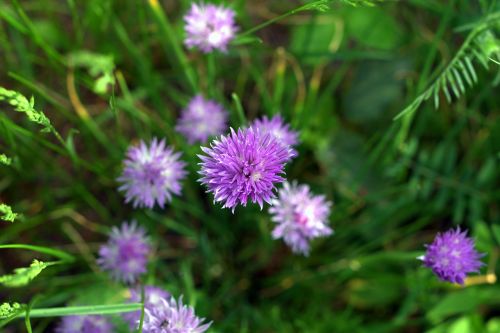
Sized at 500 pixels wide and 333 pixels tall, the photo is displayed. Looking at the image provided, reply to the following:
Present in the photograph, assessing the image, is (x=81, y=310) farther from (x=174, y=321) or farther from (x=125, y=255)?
(x=125, y=255)

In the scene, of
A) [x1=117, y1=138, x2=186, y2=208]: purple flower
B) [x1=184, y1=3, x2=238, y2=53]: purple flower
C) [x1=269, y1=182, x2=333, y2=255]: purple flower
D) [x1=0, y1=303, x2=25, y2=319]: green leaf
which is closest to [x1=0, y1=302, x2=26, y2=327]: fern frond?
[x1=0, y1=303, x2=25, y2=319]: green leaf

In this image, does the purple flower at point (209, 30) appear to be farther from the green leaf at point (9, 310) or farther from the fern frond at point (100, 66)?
the green leaf at point (9, 310)

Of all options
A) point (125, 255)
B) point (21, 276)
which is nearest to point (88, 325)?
point (125, 255)

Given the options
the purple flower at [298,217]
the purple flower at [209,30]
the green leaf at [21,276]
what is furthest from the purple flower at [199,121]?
the green leaf at [21,276]

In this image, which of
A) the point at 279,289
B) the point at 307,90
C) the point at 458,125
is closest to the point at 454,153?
the point at 458,125

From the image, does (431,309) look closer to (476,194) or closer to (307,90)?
(476,194)

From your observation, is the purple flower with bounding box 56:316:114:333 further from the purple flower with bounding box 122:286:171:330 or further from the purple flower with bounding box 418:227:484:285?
the purple flower with bounding box 418:227:484:285
